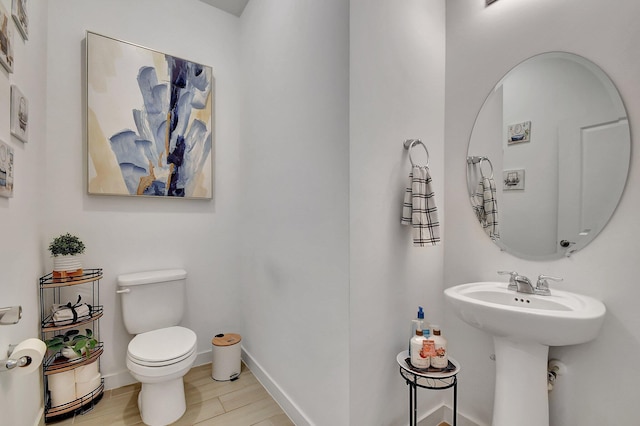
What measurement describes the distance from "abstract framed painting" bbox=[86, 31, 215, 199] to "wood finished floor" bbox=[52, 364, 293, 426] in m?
1.35

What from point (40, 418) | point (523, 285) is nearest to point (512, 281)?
point (523, 285)

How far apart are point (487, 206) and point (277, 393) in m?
1.72

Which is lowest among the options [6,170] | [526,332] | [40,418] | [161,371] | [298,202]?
[40,418]

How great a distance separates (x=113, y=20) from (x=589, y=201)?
2.99 m

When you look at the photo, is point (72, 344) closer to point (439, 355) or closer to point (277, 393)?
point (277, 393)

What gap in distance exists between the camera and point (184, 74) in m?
2.21

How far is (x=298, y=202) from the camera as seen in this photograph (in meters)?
1.67

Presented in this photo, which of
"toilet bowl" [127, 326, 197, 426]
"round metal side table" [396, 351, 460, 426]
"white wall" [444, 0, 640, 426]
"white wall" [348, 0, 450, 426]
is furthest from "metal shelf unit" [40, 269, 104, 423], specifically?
"white wall" [444, 0, 640, 426]

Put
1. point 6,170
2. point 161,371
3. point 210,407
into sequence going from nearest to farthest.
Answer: point 6,170 → point 161,371 → point 210,407

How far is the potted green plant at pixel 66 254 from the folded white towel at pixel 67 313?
22cm

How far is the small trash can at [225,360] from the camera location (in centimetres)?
212

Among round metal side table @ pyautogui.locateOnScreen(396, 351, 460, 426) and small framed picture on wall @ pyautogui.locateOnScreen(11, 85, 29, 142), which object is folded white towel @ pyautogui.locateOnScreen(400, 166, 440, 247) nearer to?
round metal side table @ pyautogui.locateOnScreen(396, 351, 460, 426)

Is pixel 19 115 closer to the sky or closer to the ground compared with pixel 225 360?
closer to the sky

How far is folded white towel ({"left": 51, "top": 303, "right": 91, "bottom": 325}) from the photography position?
1.68m
